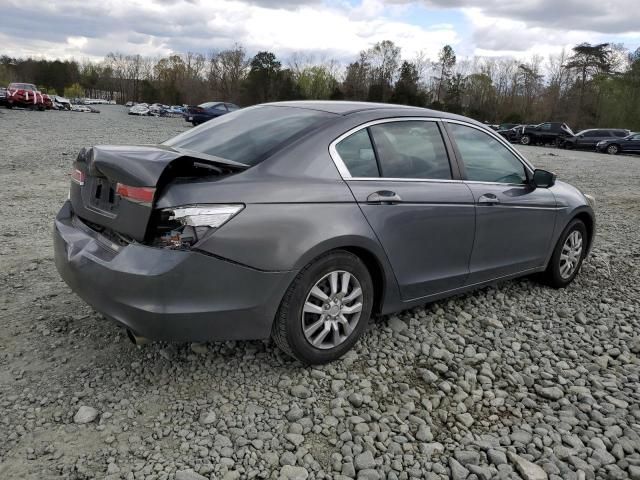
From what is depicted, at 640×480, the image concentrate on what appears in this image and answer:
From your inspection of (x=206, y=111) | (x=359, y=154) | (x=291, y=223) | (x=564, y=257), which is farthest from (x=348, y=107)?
(x=206, y=111)

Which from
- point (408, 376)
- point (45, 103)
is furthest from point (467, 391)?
point (45, 103)

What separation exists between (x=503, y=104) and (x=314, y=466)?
278ft

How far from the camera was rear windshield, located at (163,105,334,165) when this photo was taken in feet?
10.4

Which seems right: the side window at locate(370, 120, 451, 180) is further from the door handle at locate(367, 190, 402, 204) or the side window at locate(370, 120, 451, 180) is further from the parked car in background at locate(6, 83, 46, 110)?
the parked car in background at locate(6, 83, 46, 110)

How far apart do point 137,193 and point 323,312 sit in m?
1.24

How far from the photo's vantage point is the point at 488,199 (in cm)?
399

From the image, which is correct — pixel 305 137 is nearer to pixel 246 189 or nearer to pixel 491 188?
pixel 246 189

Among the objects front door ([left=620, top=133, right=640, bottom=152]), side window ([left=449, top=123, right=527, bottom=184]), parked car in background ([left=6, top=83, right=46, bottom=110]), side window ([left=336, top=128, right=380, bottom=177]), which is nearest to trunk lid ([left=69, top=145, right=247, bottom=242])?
side window ([left=336, top=128, right=380, bottom=177])

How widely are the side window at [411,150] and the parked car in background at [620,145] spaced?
1259 inches

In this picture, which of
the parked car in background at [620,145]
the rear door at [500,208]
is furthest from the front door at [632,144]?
the rear door at [500,208]

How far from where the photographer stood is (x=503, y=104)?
79812 mm

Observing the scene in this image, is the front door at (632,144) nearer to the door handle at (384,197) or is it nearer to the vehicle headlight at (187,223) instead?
the door handle at (384,197)

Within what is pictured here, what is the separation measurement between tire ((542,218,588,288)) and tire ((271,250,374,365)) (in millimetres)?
2366

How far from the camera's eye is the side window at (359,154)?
129 inches
